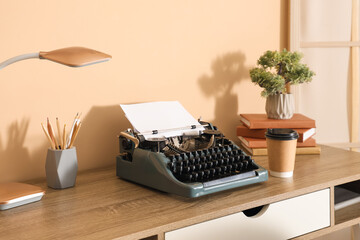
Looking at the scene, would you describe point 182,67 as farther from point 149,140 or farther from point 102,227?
point 102,227

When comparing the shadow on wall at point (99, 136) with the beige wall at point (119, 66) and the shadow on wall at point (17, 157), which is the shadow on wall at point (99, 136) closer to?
the beige wall at point (119, 66)

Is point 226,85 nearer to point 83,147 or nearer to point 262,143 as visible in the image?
point 262,143

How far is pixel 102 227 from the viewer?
3.54ft

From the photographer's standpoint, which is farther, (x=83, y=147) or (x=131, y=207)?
(x=83, y=147)

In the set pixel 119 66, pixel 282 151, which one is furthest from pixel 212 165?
pixel 119 66

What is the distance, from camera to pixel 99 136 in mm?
1688

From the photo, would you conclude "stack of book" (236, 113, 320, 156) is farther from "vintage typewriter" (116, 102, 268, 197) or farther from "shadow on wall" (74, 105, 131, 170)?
"shadow on wall" (74, 105, 131, 170)

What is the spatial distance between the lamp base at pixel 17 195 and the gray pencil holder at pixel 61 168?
11cm

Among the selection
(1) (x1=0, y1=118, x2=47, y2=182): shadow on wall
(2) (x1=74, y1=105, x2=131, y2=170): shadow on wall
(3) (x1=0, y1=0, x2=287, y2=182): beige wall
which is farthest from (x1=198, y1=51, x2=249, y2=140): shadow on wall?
(1) (x1=0, y1=118, x2=47, y2=182): shadow on wall

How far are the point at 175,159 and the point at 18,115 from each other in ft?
1.81

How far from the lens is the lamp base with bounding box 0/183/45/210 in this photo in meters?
1.20

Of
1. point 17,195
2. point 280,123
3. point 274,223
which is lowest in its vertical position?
point 274,223

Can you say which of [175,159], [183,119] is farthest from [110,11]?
[175,159]

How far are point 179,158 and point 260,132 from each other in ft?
1.92
